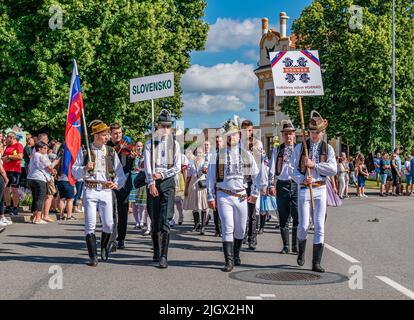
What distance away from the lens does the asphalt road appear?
7.38 metres

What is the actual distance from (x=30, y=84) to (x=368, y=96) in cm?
2177

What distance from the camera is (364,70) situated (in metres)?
41.2

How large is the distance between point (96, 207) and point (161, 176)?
105 cm

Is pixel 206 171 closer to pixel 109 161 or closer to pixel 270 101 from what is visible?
pixel 109 161

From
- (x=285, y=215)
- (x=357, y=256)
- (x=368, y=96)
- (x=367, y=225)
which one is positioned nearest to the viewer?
(x=357, y=256)

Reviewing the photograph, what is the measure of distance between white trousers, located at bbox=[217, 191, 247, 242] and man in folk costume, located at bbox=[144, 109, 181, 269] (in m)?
0.83

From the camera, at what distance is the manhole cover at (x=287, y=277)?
8151 millimetres

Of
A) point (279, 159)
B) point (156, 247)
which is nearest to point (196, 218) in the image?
point (279, 159)

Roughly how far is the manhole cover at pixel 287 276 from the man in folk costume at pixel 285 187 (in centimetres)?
206

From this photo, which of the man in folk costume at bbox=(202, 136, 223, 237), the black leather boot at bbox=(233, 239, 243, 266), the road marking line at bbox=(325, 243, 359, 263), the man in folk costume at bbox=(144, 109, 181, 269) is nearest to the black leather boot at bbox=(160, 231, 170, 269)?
the man in folk costume at bbox=(144, 109, 181, 269)

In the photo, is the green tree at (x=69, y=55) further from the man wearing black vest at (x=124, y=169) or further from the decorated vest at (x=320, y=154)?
the decorated vest at (x=320, y=154)

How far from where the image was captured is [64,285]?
25.5 ft
